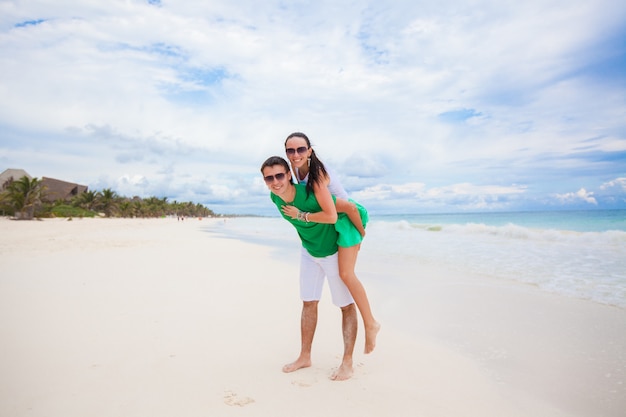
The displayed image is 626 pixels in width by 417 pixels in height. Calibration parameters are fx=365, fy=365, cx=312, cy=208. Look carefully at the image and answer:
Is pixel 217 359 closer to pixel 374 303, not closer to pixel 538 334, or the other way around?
pixel 374 303

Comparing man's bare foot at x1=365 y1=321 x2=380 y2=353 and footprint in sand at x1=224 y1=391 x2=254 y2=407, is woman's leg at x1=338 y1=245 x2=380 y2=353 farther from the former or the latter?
footprint in sand at x1=224 y1=391 x2=254 y2=407

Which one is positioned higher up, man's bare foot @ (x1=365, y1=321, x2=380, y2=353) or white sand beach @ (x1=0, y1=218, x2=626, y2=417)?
man's bare foot @ (x1=365, y1=321, x2=380, y2=353)

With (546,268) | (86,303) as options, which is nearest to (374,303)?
(86,303)

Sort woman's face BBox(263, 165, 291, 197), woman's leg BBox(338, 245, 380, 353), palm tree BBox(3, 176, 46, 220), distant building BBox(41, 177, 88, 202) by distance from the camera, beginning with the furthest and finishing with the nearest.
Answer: distant building BBox(41, 177, 88, 202) < palm tree BBox(3, 176, 46, 220) < woman's leg BBox(338, 245, 380, 353) < woman's face BBox(263, 165, 291, 197)

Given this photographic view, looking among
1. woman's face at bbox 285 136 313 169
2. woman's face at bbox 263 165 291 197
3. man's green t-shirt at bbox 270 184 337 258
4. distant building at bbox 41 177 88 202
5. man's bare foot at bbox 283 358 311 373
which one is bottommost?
man's bare foot at bbox 283 358 311 373

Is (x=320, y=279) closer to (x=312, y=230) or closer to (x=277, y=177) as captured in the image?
(x=312, y=230)

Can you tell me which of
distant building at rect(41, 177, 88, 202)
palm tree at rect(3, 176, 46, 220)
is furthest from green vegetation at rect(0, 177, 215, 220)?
distant building at rect(41, 177, 88, 202)

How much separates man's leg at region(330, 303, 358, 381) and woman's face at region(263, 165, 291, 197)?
122 cm

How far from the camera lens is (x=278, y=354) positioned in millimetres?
3496

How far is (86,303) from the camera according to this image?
491cm

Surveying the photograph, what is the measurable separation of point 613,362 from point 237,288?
492cm

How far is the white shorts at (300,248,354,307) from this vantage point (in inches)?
125

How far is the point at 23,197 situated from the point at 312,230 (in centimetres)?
4056

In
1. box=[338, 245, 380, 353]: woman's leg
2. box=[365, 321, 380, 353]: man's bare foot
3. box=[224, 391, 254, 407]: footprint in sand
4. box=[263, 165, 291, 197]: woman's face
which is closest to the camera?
box=[224, 391, 254, 407]: footprint in sand
